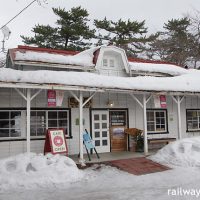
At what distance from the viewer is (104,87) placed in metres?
11.8

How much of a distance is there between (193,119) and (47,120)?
9.00 m

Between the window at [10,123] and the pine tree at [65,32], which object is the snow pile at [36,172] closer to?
the window at [10,123]

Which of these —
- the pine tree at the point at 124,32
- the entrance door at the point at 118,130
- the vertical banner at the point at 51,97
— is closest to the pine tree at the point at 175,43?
the pine tree at the point at 124,32

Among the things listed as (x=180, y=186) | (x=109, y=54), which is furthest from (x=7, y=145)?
(x=109, y=54)

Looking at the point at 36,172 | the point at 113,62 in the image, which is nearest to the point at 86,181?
the point at 36,172

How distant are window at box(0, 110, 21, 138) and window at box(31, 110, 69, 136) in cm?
61

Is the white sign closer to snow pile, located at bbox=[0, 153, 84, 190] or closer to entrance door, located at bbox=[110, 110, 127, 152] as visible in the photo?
snow pile, located at bbox=[0, 153, 84, 190]

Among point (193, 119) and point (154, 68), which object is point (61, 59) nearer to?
point (154, 68)

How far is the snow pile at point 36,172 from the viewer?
839 centimetres

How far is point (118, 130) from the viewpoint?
1469 centimetres

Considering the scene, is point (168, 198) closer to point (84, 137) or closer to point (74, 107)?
point (84, 137)

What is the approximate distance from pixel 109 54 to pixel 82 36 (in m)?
14.0

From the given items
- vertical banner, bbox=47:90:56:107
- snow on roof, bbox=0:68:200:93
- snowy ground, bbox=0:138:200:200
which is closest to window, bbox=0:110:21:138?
vertical banner, bbox=47:90:56:107

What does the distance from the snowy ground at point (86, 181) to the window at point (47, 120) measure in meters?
3.11
